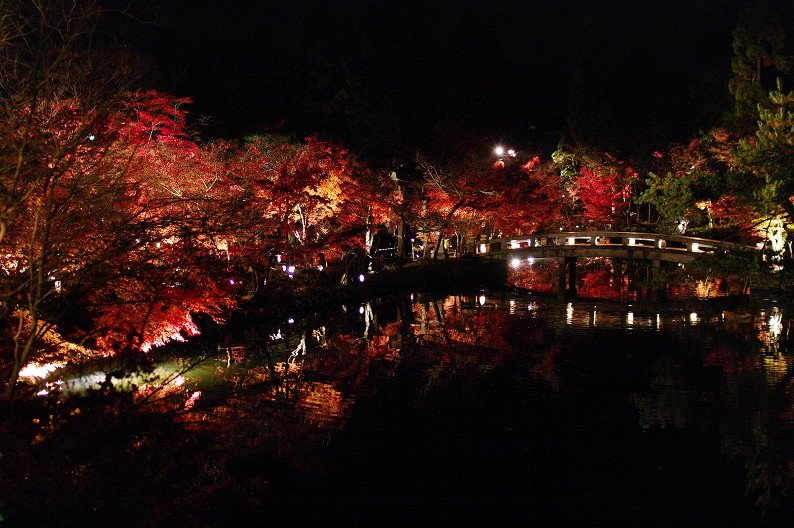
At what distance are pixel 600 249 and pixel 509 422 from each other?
16423 millimetres

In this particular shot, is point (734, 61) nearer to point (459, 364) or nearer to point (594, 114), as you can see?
point (594, 114)

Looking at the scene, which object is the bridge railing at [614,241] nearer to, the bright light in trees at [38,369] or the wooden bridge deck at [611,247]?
A: the wooden bridge deck at [611,247]

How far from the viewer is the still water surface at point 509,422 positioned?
7062 millimetres

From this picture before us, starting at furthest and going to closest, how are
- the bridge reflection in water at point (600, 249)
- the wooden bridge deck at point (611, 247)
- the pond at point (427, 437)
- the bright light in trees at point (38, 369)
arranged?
the bridge reflection in water at point (600, 249), the wooden bridge deck at point (611, 247), the bright light in trees at point (38, 369), the pond at point (427, 437)

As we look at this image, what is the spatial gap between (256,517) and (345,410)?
3.19 metres

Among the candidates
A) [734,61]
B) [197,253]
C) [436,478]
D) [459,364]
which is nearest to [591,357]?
[459,364]

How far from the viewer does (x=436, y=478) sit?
297 inches

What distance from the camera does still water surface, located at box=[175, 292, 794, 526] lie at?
706cm

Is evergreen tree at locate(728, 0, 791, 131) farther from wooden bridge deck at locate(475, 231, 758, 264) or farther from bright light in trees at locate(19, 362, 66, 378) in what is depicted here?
bright light in trees at locate(19, 362, 66, 378)

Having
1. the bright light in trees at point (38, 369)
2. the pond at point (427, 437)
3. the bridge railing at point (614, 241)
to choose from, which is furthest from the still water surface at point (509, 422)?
the bridge railing at point (614, 241)

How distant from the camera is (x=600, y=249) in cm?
2445

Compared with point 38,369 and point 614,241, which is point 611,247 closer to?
point 614,241

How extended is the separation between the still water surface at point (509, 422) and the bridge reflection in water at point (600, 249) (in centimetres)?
603

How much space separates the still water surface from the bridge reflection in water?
19.8 feet
